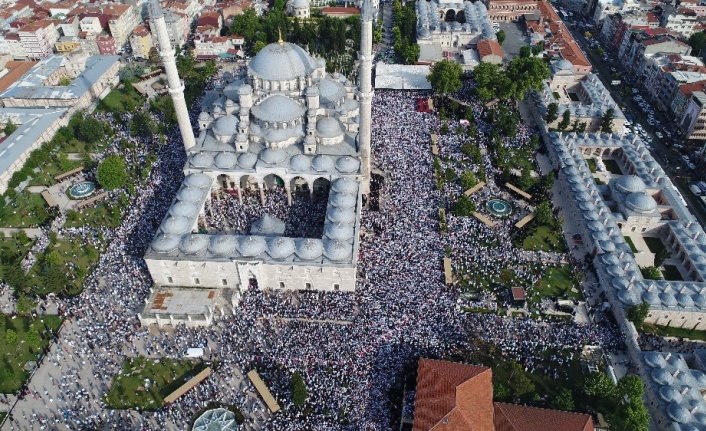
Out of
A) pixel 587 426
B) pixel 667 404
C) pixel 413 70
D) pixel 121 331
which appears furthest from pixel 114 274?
pixel 413 70

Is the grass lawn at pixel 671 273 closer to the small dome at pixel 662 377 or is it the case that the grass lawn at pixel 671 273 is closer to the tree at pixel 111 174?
the small dome at pixel 662 377

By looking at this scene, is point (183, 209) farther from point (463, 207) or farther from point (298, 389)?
point (463, 207)

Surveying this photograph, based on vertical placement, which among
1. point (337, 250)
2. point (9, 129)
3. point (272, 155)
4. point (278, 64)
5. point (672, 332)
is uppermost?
point (278, 64)

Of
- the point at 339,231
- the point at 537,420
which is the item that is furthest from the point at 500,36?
the point at 537,420

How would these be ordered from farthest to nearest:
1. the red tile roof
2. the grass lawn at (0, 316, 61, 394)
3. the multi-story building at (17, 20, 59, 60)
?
the multi-story building at (17, 20, 59, 60), the grass lawn at (0, 316, 61, 394), the red tile roof

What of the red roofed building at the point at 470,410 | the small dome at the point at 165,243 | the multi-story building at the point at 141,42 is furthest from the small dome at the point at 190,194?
the multi-story building at the point at 141,42

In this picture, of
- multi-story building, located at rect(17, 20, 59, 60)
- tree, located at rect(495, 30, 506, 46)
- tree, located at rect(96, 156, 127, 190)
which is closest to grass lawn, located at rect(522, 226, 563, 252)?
tree, located at rect(96, 156, 127, 190)

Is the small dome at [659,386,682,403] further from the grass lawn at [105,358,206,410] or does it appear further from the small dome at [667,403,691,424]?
the grass lawn at [105,358,206,410]
